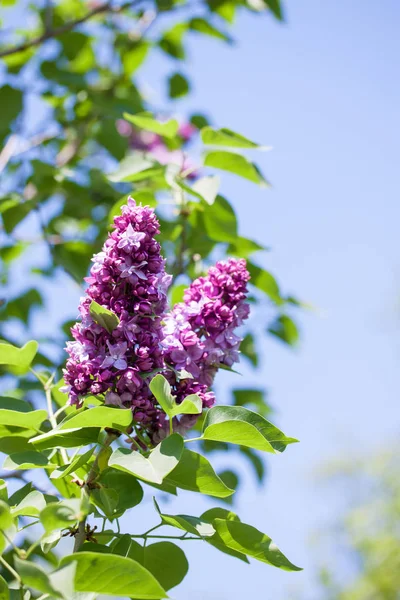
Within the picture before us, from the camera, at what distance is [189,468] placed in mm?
1144

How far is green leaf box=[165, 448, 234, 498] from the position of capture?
114 cm

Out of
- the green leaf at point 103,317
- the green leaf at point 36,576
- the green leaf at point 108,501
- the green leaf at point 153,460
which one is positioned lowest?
the green leaf at point 36,576

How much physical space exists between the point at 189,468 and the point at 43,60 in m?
2.38

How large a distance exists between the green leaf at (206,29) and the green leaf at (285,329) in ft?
4.59

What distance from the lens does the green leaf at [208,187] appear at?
5.94 ft

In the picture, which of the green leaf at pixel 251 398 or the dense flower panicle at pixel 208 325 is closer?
the dense flower panicle at pixel 208 325

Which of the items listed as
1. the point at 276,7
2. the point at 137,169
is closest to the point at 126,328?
the point at 137,169

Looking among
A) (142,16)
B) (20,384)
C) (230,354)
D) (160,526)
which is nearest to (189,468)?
(160,526)

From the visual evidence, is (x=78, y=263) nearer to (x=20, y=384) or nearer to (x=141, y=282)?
(x=20, y=384)

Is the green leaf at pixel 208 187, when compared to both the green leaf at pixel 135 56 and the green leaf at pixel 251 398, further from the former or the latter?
the green leaf at pixel 135 56

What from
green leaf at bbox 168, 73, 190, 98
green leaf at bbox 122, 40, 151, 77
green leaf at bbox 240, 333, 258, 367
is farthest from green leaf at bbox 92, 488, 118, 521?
green leaf at bbox 168, 73, 190, 98

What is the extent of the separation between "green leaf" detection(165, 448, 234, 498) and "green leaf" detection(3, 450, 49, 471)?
0.24m

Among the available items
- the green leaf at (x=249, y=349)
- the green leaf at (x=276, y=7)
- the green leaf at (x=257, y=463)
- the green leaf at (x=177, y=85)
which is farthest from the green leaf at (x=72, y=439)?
the green leaf at (x=177, y=85)

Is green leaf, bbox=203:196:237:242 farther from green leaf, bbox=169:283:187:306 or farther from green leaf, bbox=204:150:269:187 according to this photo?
green leaf, bbox=169:283:187:306
